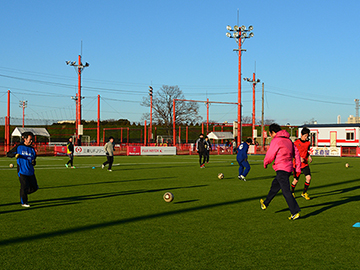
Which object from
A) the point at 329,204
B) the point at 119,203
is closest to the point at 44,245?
the point at 119,203

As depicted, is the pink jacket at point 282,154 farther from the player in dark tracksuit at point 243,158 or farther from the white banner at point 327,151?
the white banner at point 327,151

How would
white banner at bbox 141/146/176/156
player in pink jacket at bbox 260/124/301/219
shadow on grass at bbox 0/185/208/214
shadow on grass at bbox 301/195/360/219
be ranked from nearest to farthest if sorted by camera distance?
player in pink jacket at bbox 260/124/301/219
shadow on grass at bbox 301/195/360/219
shadow on grass at bbox 0/185/208/214
white banner at bbox 141/146/176/156

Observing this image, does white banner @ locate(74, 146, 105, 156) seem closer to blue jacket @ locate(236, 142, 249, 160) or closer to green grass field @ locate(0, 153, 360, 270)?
blue jacket @ locate(236, 142, 249, 160)

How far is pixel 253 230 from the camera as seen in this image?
7.36 meters

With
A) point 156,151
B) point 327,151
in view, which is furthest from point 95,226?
point 327,151

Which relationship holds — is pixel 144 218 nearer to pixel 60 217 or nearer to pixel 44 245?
pixel 60 217

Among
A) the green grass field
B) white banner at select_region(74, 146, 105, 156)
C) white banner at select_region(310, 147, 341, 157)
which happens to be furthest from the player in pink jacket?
white banner at select_region(310, 147, 341, 157)

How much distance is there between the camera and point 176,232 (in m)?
7.22

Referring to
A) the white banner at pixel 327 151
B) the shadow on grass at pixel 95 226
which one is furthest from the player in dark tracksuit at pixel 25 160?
the white banner at pixel 327 151

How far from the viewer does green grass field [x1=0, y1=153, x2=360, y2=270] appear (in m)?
5.47

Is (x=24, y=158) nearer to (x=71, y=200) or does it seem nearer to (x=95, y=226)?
(x=71, y=200)

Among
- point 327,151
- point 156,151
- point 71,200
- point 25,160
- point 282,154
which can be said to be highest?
point 282,154

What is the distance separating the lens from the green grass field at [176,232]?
5473 mm

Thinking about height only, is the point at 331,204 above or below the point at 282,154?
below
